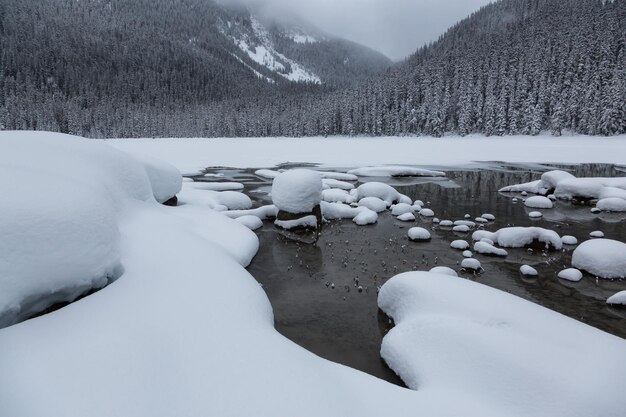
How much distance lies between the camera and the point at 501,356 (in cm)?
538

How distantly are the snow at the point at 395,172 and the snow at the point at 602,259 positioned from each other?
725 inches

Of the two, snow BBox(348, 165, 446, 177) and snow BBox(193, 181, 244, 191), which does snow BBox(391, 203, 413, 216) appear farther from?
snow BBox(348, 165, 446, 177)

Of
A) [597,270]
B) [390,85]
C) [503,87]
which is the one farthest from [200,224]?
[390,85]

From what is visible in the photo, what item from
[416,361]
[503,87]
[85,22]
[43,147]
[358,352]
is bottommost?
[358,352]

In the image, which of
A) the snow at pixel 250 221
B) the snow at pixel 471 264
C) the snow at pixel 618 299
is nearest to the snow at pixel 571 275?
the snow at pixel 618 299

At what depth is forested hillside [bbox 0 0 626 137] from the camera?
214 ft

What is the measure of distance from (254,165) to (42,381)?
31.9 metres

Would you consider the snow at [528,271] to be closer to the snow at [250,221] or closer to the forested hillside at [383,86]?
the snow at [250,221]

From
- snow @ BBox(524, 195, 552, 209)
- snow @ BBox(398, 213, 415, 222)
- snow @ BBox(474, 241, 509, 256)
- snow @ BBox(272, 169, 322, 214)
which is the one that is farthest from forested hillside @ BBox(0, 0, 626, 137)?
snow @ BBox(272, 169, 322, 214)

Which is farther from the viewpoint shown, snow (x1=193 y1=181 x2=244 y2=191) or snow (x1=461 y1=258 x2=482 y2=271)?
snow (x1=193 y1=181 x2=244 y2=191)

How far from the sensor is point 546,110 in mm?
66875

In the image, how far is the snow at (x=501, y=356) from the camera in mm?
4676

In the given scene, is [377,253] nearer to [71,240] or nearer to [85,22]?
[71,240]

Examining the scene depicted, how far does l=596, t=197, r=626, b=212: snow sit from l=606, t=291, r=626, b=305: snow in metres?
11.9
